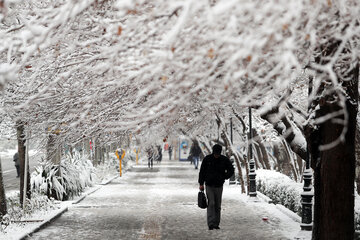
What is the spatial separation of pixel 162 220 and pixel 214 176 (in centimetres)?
260

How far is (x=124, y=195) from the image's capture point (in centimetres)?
2178

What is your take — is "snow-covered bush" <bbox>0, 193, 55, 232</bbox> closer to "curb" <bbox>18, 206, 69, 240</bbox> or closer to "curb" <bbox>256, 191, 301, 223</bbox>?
"curb" <bbox>18, 206, 69, 240</bbox>

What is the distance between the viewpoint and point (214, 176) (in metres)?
12.3

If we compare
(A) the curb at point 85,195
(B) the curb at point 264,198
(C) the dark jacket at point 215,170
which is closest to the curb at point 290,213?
(B) the curb at point 264,198

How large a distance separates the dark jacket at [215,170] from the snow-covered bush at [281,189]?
9.61 feet

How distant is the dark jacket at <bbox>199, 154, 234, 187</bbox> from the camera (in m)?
12.3

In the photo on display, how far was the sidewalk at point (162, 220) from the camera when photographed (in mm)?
12008

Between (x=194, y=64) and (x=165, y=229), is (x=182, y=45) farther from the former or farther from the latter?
(x=165, y=229)

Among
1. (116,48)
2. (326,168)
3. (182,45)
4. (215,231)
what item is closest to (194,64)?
(182,45)

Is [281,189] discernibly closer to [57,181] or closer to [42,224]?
[57,181]

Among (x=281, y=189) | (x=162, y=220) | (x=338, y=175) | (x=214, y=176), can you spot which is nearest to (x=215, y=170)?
(x=214, y=176)

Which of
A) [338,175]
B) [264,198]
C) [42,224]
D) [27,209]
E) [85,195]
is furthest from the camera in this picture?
[85,195]

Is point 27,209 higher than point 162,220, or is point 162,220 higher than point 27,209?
point 27,209

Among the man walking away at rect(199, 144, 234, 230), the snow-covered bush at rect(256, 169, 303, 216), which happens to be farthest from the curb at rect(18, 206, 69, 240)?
the snow-covered bush at rect(256, 169, 303, 216)
